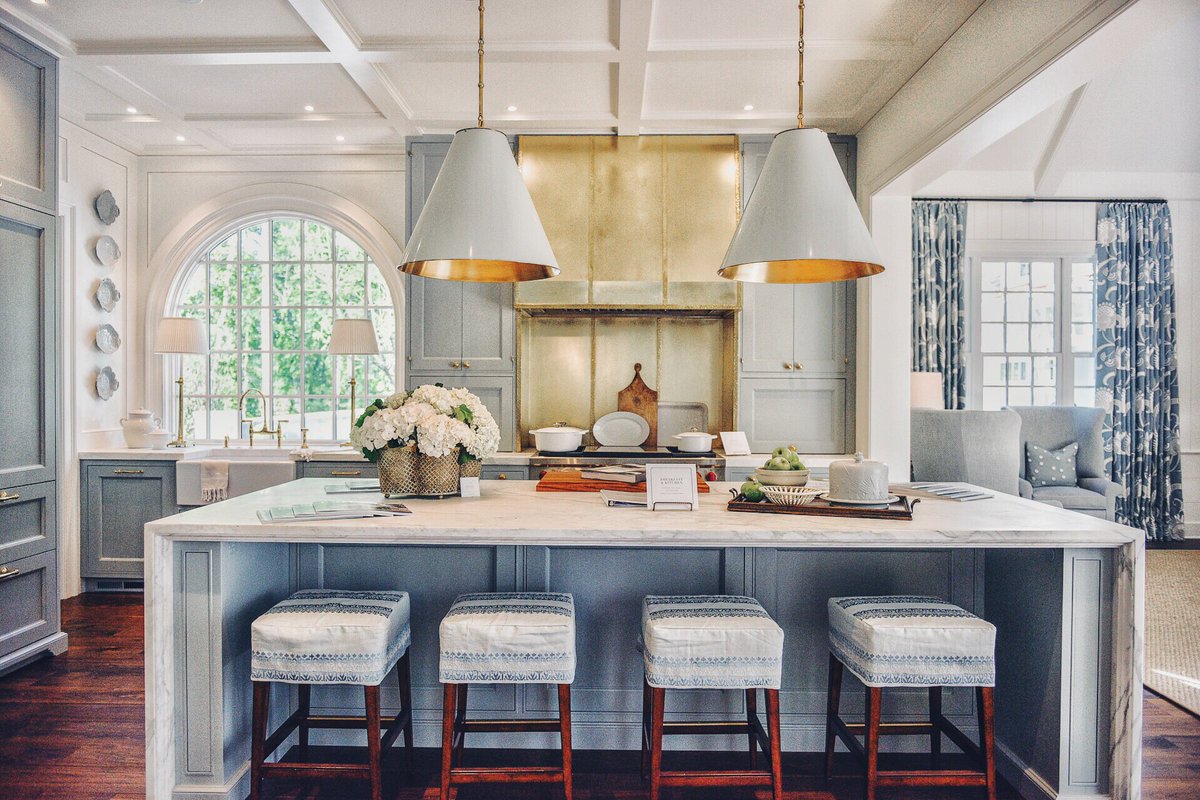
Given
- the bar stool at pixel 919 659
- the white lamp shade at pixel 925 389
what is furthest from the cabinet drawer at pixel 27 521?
the white lamp shade at pixel 925 389

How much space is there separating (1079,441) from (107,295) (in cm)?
711

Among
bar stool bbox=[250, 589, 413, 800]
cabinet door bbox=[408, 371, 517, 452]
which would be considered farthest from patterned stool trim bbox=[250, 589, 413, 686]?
cabinet door bbox=[408, 371, 517, 452]

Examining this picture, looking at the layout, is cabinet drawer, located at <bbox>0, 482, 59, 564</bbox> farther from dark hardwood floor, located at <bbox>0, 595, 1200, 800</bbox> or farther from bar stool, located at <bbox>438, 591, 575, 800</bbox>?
bar stool, located at <bbox>438, 591, 575, 800</bbox>

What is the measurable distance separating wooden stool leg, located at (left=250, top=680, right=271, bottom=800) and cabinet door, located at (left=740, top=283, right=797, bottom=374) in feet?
10.5

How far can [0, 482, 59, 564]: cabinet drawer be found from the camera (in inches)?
122

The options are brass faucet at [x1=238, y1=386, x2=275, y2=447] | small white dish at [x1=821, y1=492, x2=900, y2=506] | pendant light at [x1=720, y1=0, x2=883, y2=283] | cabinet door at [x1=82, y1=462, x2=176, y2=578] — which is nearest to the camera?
pendant light at [x1=720, y1=0, x2=883, y2=283]

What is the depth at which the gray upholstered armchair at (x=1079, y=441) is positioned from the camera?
532cm

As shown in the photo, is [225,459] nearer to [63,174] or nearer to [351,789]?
[63,174]

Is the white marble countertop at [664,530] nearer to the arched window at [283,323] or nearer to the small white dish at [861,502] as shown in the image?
the small white dish at [861,502]

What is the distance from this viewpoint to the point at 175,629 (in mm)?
1986

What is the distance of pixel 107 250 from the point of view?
455 centimetres

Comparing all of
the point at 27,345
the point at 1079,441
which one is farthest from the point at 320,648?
the point at 1079,441

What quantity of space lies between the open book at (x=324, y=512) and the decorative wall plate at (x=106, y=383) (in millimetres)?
3287

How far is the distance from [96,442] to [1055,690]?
17.0 ft
